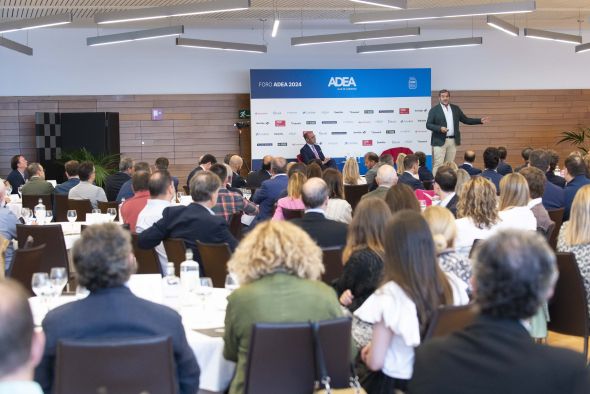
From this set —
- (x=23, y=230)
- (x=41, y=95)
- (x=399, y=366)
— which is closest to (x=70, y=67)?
(x=41, y=95)

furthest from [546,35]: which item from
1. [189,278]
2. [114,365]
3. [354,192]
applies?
[114,365]

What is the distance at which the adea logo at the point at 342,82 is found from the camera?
16.8m

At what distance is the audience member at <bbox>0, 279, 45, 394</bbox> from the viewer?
1.85 metres

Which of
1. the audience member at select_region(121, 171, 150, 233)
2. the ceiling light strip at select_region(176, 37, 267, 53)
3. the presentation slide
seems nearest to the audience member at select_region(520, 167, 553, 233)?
the audience member at select_region(121, 171, 150, 233)

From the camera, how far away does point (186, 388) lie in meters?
3.12

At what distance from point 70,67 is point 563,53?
10440mm

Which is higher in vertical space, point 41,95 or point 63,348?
point 41,95

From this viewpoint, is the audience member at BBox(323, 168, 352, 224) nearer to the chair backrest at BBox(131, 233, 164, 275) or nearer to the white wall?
the chair backrest at BBox(131, 233, 164, 275)

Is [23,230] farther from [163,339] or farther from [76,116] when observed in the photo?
[76,116]

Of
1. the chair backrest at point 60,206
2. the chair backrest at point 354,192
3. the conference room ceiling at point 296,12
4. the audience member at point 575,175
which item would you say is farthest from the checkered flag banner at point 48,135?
the audience member at point 575,175

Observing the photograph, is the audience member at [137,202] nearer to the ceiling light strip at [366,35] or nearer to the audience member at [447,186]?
the audience member at [447,186]

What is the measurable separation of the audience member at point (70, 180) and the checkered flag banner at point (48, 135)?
532 centimetres

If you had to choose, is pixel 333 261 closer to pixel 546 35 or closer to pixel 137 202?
pixel 137 202

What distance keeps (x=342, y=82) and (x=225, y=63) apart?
240 centimetres
